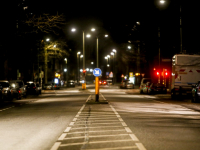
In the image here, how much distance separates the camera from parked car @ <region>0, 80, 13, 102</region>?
105ft

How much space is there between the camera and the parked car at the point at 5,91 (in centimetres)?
3206

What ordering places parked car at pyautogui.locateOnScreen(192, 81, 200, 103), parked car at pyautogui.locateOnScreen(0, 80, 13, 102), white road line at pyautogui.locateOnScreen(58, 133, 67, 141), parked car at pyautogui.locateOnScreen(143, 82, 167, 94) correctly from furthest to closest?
parked car at pyautogui.locateOnScreen(143, 82, 167, 94)
parked car at pyautogui.locateOnScreen(0, 80, 13, 102)
parked car at pyautogui.locateOnScreen(192, 81, 200, 103)
white road line at pyautogui.locateOnScreen(58, 133, 67, 141)

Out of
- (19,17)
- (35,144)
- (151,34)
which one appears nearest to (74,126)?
(35,144)

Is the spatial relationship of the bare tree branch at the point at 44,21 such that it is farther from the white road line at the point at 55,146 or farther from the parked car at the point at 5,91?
the white road line at the point at 55,146

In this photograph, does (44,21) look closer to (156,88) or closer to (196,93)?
(196,93)

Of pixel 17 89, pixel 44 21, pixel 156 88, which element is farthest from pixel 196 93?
pixel 156 88

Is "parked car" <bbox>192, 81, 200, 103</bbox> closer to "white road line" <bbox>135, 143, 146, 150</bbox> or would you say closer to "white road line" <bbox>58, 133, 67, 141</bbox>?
"white road line" <bbox>58, 133, 67, 141</bbox>

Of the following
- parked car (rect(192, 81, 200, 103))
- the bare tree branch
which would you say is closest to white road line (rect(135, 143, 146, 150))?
the bare tree branch

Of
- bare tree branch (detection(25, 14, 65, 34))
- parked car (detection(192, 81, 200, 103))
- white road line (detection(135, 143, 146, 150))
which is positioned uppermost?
bare tree branch (detection(25, 14, 65, 34))

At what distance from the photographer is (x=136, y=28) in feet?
188

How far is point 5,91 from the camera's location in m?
32.8

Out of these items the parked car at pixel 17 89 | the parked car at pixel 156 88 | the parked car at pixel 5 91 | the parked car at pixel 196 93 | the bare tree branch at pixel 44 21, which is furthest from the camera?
the parked car at pixel 156 88

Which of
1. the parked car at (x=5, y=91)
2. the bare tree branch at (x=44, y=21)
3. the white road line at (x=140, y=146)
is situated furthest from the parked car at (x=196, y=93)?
the white road line at (x=140, y=146)

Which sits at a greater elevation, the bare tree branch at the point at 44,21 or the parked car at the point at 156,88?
the bare tree branch at the point at 44,21
